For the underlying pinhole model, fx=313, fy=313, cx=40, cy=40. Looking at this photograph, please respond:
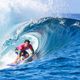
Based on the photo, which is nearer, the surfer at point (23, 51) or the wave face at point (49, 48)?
the wave face at point (49, 48)

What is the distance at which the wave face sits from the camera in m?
10.7

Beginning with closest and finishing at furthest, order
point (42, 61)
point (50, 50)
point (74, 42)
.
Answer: point (42, 61) → point (50, 50) → point (74, 42)

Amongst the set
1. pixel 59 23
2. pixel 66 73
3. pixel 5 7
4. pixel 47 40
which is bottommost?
pixel 66 73

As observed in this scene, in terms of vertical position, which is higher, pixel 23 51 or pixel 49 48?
pixel 49 48

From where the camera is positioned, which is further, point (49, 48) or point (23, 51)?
point (49, 48)

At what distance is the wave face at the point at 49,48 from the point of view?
35.1ft

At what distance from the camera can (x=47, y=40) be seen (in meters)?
16.0

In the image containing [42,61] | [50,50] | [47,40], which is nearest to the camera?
[42,61]

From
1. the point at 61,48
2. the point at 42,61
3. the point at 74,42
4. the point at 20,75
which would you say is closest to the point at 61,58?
the point at 42,61

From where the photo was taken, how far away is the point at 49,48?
1522cm

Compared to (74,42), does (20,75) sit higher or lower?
lower

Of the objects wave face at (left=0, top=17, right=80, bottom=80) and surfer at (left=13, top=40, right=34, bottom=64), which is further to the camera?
surfer at (left=13, top=40, right=34, bottom=64)

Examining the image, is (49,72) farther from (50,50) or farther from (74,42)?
Answer: (74,42)

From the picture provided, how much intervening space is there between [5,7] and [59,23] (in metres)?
5.05
